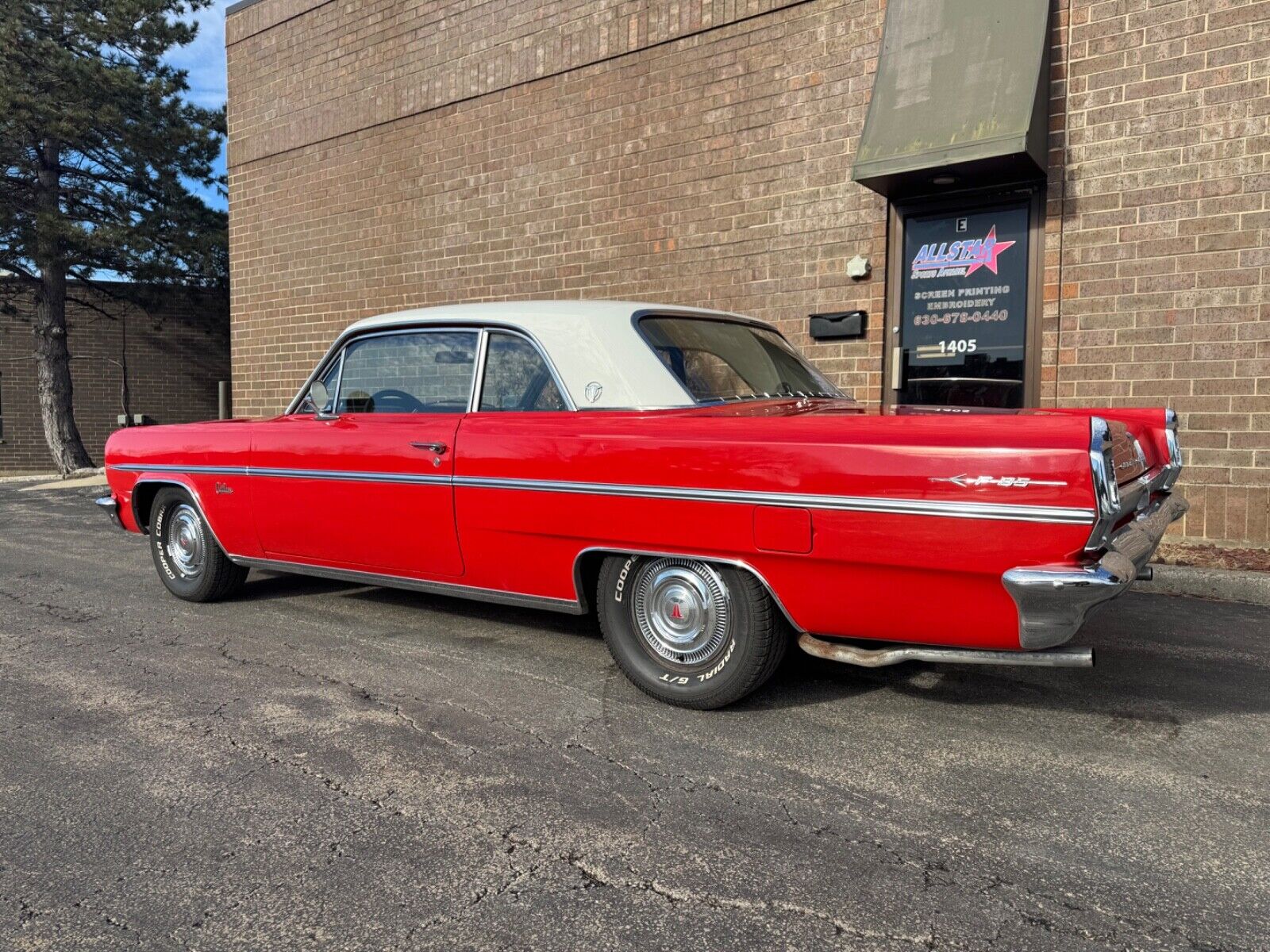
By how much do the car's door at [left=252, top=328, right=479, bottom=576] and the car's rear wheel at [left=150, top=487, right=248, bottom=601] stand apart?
0.54 metres

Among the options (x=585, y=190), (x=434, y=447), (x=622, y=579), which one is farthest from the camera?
(x=585, y=190)

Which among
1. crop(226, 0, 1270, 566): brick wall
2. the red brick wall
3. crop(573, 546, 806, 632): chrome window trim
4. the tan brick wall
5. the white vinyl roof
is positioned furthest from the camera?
the red brick wall

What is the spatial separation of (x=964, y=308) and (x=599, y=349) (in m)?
4.71

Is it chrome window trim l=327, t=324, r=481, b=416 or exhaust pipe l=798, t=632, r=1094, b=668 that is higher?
chrome window trim l=327, t=324, r=481, b=416

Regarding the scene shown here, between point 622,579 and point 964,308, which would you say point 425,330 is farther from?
point 964,308

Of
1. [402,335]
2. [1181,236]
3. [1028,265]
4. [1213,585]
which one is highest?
[1181,236]

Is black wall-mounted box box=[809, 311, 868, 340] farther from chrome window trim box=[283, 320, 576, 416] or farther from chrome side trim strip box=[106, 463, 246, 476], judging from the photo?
chrome side trim strip box=[106, 463, 246, 476]

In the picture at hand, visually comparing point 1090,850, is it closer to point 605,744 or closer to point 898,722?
point 898,722

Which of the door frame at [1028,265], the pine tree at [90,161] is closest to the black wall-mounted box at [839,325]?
the door frame at [1028,265]

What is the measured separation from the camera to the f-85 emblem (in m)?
2.63

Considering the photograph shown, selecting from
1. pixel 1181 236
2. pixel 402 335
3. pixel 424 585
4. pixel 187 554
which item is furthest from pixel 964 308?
pixel 187 554

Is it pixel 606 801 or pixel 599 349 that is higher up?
pixel 599 349

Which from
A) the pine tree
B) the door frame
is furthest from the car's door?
the pine tree

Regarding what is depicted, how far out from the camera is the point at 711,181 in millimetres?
8789
